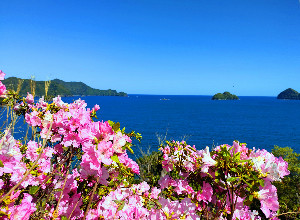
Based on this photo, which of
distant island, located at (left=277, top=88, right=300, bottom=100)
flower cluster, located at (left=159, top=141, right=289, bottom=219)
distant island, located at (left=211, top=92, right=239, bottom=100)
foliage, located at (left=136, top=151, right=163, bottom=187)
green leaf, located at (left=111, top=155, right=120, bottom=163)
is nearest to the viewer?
green leaf, located at (left=111, top=155, right=120, bottom=163)

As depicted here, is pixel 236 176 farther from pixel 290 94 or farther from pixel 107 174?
pixel 290 94

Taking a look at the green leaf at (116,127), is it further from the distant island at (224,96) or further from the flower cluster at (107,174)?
the distant island at (224,96)

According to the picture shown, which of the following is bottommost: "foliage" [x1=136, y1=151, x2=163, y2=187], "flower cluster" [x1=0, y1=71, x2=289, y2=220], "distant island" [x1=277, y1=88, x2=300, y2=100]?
"foliage" [x1=136, y1=151, x2=163, y2=187]

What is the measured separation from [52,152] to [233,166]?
140 centimetres

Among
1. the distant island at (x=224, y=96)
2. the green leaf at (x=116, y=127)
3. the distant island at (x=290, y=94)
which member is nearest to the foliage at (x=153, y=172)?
the green leaf at (x=116, y=127)

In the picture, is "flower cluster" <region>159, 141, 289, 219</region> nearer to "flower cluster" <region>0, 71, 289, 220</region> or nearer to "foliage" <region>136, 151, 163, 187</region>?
"flower cluster" <region>0, 71, 289, 220</region>

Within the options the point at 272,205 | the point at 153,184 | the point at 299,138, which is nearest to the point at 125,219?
the point at 272,205

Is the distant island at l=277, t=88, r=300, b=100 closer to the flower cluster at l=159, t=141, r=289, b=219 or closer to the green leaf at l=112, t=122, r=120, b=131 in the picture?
the flower cluster at l=159, t=141, r=289, b=219

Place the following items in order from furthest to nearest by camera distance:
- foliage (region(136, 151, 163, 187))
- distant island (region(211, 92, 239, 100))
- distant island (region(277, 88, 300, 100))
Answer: distant island (region(277, 88, 300, 100)) → distant island (region(211, 92, 239, 100)) → foliage (region(136, 151, 163, 187))

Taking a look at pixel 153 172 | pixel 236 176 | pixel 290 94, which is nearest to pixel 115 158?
pixel 236 176

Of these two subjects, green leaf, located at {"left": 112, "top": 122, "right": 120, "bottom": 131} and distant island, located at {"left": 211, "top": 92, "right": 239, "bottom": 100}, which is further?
distant island, located at {"left": 211, "top": 92, "right": 239, "bottom": 100}

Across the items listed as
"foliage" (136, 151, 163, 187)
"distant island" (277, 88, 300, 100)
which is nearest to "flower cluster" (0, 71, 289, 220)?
"foliage" (136, 151, 163, 187)

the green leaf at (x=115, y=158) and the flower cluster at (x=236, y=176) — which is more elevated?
the green leaf at (x=115, y=158)

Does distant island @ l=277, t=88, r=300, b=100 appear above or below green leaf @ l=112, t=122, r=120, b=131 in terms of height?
above
